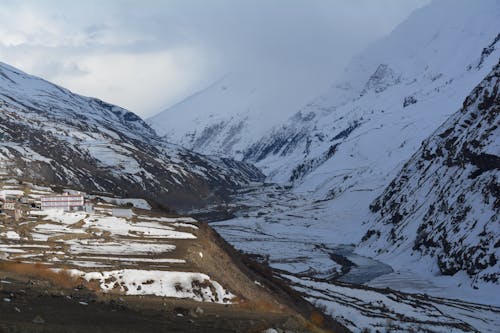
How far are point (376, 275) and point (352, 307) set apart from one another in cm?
3597

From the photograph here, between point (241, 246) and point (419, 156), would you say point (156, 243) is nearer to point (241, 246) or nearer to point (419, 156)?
point (241, 246)

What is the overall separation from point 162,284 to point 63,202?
38133mm

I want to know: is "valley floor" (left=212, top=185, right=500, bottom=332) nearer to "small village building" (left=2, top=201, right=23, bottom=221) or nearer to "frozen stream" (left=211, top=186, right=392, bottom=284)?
"frozen stream" (left=211, top=186, right=392, bottom=284)

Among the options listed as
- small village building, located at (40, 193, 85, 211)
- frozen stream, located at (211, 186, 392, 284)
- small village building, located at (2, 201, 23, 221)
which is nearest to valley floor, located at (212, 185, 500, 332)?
frozen stream, located at (211, 186, 392, 284)

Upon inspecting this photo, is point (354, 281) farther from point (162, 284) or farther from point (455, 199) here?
point (162, 284)

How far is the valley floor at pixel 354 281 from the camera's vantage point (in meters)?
54.4

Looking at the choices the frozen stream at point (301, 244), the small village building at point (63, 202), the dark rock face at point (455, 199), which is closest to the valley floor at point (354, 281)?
the frozen stream at point (301, 244)

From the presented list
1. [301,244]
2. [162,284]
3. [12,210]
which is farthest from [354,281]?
[162,284]

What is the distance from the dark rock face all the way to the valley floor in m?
3.86

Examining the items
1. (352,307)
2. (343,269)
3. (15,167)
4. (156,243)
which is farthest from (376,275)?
(15,167)

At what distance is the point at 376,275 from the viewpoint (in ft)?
296

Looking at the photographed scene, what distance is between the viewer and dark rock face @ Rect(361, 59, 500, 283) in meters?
82.8

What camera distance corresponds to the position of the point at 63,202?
73188 mm

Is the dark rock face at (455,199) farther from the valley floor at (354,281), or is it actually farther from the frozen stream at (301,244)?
the frozen stream at (301,244)
